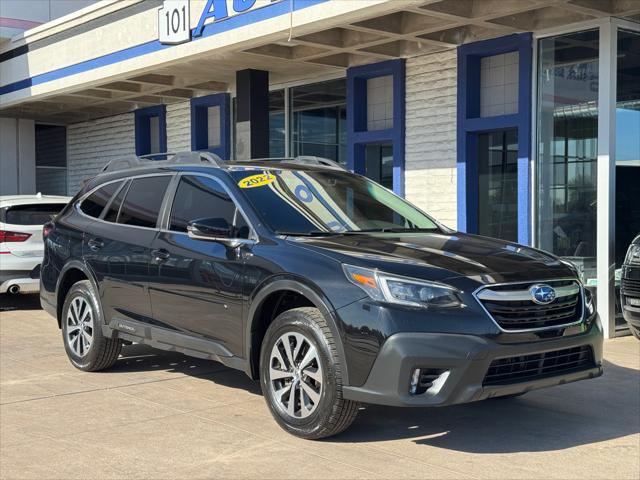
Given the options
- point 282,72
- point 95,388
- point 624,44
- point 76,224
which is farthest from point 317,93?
point 95,388

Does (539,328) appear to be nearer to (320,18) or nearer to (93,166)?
(320,18)

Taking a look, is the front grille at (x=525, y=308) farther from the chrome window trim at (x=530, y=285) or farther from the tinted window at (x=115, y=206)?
the tinted window at (x=115, y=206)

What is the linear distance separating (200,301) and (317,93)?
27.8ft

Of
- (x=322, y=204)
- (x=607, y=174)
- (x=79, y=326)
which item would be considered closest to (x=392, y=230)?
(x=322, y=204)

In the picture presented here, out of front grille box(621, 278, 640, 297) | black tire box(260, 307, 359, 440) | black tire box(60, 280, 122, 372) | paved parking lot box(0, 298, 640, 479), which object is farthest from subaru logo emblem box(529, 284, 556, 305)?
black tire box(60, 280, 122, 372)

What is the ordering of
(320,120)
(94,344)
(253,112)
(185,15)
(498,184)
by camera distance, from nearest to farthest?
(94,344) → (498,184) → (185,15) → (253,112) → (320,120)

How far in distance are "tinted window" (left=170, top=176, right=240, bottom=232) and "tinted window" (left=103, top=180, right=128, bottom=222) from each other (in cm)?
89

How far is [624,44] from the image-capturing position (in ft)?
31.4

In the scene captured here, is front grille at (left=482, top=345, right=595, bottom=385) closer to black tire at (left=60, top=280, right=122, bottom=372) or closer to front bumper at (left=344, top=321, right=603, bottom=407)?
front bumper at (left=344, top=321, right=603, bottom=407)

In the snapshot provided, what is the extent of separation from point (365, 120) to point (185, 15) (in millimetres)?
3181

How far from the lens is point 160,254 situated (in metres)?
6.34

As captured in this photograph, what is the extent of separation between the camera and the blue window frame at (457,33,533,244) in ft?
34.2

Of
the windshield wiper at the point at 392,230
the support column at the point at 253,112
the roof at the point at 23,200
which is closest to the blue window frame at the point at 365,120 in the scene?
the support column at the point at 253,112

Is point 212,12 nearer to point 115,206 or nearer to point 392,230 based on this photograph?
point 115,206
